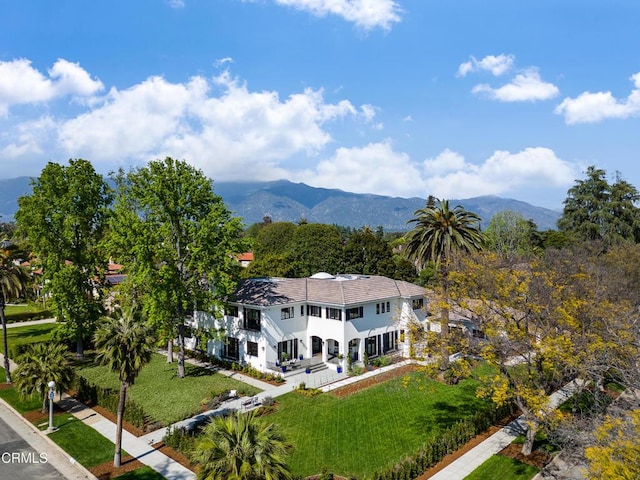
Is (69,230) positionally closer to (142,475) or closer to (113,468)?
(113,468)

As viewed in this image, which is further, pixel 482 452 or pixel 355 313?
pixel 355 313

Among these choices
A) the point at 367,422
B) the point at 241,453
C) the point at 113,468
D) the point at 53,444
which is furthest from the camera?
the point at 367,422

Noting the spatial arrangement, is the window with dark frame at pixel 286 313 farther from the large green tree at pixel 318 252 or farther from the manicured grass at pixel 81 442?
the large green tree at pixel 318 252

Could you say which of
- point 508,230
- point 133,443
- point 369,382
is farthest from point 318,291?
point 508,230

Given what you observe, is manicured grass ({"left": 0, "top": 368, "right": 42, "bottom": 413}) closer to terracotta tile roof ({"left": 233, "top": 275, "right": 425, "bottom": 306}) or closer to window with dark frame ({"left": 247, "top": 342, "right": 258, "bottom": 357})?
window with dark frame ({"left": 247, "top": 342, "right": 258, "bottom": 357})

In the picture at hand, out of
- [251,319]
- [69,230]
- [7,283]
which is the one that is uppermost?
[69,230]

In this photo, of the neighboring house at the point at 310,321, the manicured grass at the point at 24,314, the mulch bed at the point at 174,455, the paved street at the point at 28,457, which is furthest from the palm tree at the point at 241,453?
the manicured grass at the point at 24,314

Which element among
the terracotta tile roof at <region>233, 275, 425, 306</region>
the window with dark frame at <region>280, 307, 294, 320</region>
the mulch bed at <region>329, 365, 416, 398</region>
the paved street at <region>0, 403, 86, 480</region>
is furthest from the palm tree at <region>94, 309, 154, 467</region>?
the window with dark frame at <region>280, 307, 294, 320</region>
